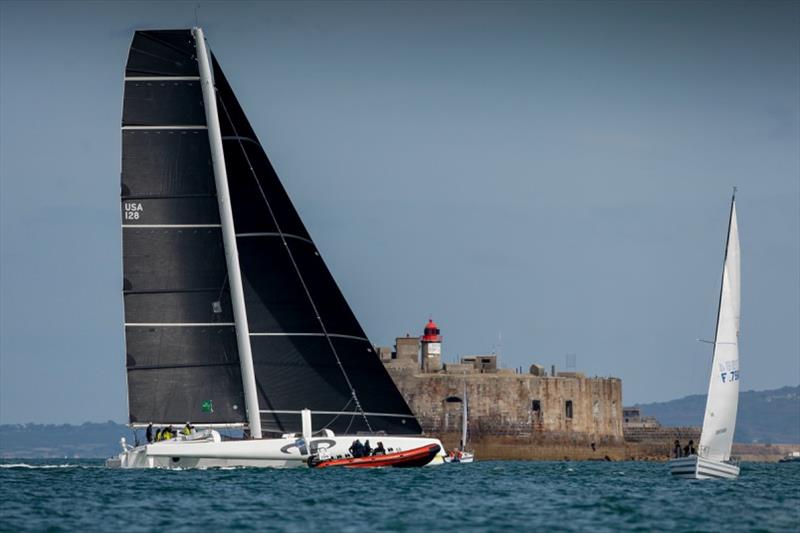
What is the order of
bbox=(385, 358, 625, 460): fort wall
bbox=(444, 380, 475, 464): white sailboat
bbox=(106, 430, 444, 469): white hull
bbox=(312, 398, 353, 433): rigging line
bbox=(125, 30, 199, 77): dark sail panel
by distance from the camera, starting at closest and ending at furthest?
bbox=(106, 430, 444, 469): white hull, bbox=(125, 30, 199, 77): dark sail panel, bbox=(312, 398, 353, 433): rigging line, bbox=(444, 380, 475, 464): white sailboat, bbox=(385, 358, 625, 460): fort wall

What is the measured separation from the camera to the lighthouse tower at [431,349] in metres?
72.2

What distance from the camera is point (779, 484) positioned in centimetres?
4347

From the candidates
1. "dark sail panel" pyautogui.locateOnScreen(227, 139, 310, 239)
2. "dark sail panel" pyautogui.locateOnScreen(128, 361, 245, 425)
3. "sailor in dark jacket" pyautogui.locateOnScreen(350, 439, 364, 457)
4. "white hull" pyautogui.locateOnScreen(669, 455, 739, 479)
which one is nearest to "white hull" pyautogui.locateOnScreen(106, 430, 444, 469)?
"sailor in dark jacket" pyautogui.locateOnScreen(350, 439, 364, 457)

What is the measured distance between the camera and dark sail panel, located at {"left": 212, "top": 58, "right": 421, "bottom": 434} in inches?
1635

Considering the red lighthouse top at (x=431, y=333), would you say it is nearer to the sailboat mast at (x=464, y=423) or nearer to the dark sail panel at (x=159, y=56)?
the sailboat mast at (x=464, y=423)

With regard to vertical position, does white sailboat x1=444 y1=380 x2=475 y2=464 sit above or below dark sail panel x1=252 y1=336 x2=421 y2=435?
below

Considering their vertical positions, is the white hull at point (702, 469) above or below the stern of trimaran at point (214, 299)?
below

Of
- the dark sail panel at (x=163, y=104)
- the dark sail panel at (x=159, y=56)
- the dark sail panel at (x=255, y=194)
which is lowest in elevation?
the dark sail panel at (x=255, y=194)

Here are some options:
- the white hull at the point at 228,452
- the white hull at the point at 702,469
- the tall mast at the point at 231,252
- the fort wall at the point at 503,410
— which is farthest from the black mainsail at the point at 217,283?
the fort wall at the point at 503,410

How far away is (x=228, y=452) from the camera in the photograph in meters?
39.2

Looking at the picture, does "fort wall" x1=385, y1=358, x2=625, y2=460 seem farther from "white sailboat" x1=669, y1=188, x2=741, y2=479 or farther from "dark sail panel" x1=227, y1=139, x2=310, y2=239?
"white sailboat" x1=669, y1=188, x2=741, y2=479

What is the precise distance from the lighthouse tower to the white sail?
107 ft

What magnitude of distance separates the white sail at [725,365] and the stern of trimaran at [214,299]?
7020 millimetres

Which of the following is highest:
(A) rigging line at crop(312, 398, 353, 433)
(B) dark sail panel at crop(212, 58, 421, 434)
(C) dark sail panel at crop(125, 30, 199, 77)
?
(C) dark sail panel at crop(125, 30, 199, 77)
